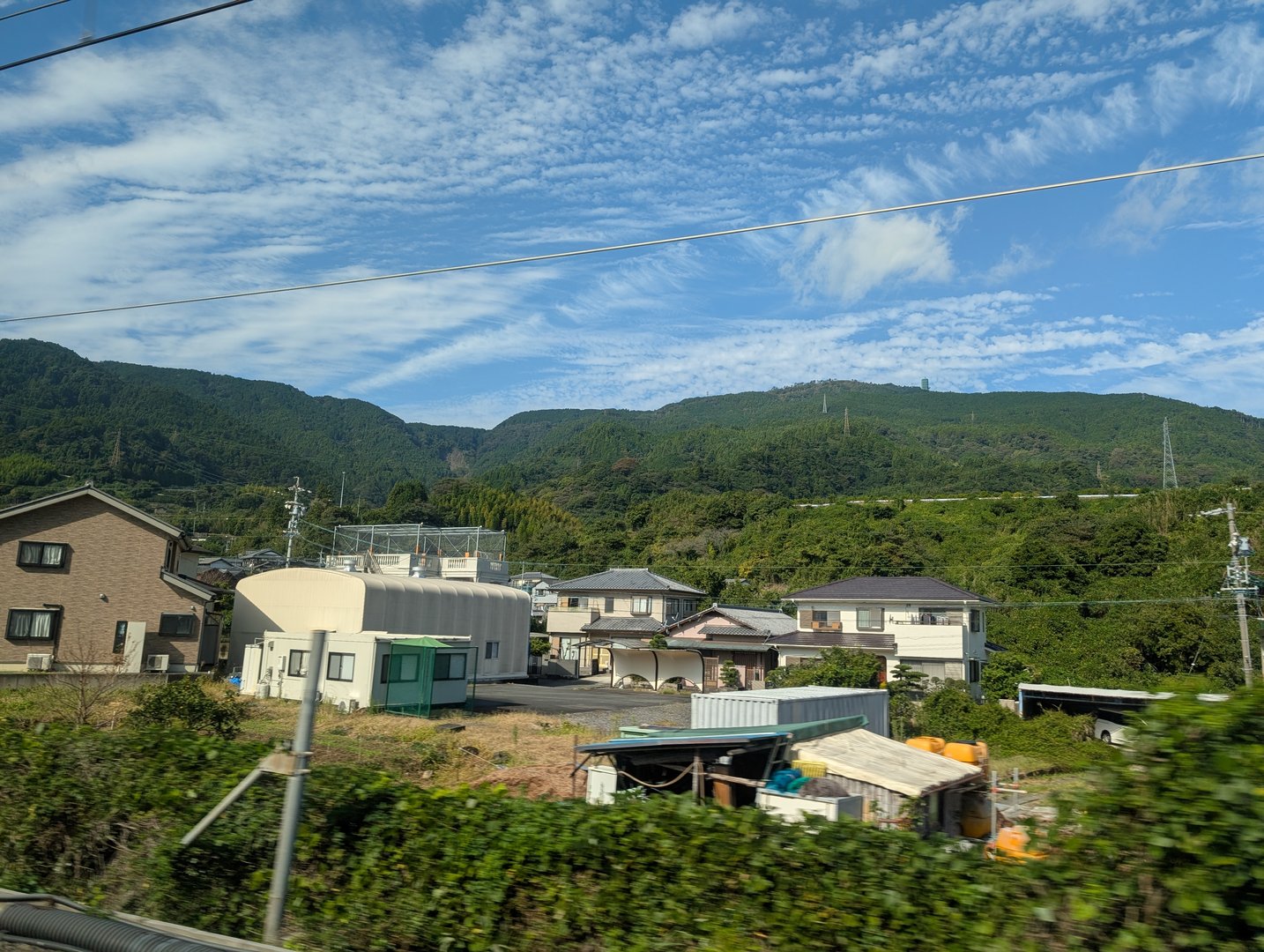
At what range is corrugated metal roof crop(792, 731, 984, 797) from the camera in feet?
26.1

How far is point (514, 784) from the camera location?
1130 centimetres

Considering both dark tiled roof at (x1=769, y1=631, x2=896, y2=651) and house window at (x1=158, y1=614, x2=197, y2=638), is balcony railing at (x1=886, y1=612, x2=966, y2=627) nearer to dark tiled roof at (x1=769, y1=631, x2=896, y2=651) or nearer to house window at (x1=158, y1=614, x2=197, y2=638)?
dark tiled roof at (x1=769, y1=631, x2=896, y2=651)

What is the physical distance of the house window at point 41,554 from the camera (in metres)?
22.7

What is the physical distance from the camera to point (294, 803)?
3.75 meters

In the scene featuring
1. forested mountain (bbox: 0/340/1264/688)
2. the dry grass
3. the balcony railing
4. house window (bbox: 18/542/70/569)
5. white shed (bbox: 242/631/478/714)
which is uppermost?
forested mountain (bbox: 0/340/1264/688)

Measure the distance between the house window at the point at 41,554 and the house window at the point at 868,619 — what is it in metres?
26.3

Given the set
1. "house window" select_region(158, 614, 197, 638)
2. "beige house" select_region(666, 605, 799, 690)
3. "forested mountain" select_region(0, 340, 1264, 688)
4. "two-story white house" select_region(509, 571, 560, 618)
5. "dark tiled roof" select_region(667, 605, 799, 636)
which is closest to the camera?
"house window" select_region(158, 614, 197, 638)

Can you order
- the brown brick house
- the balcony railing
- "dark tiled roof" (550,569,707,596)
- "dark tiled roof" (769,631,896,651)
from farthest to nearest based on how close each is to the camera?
"dark tiled roof" (550,569,707,596), "dark tiled roof" (769,631,896,651), the balcony railing, the brown brick house

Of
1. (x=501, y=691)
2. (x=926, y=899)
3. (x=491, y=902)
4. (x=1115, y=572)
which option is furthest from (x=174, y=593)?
(x=1115, y=572)

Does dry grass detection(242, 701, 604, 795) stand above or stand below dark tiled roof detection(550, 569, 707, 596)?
below

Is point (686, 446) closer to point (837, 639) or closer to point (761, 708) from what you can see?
point (837, 639)

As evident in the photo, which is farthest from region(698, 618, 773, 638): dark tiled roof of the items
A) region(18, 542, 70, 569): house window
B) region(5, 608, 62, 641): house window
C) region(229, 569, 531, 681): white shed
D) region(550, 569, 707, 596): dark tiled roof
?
region(18, 542, 70, 569): house window

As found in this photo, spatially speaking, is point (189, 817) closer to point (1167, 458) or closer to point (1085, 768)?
point (1085, 768)

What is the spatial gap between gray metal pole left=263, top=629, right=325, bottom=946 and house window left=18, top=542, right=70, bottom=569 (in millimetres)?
24067
